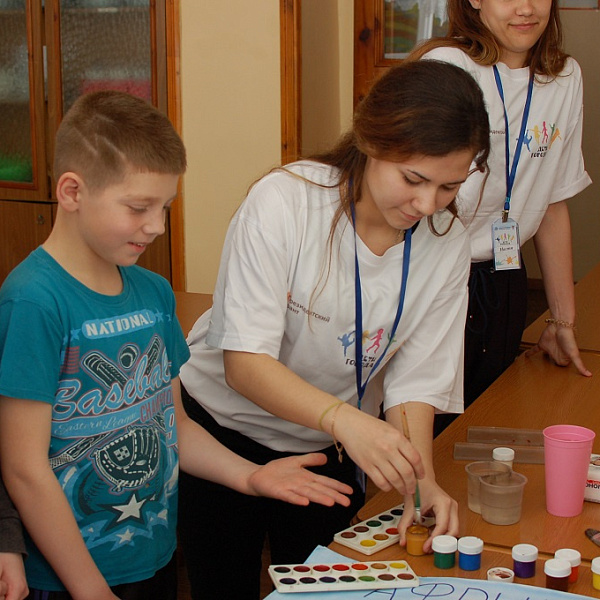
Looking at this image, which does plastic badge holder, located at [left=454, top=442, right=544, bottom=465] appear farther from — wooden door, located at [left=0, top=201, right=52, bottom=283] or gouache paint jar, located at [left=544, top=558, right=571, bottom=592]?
wooden door, located at [left=0, top=201, right=52, bottom=283]

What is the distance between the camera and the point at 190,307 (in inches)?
117

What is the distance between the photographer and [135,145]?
4.21 feet

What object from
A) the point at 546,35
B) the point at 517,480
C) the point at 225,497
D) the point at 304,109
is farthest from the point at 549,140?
the point at 304,109

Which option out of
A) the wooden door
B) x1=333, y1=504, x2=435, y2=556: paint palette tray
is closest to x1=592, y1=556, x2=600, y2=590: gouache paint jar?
x1=333, y1=504, x2=435, y2=556: paint palette tray

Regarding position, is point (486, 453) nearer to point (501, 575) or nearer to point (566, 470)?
point (566, 470)

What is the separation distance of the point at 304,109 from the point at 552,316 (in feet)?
6.82

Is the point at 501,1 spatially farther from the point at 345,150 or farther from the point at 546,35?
the point at 345,150

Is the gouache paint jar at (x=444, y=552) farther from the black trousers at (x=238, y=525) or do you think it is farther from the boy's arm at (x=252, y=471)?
the black trousers at (x=238, y=525)

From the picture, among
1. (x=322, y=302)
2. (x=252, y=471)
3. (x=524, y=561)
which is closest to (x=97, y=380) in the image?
(x=252, y=471)

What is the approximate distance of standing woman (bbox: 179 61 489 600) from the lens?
1.36 meters

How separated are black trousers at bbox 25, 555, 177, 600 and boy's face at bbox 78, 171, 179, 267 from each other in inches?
18.7

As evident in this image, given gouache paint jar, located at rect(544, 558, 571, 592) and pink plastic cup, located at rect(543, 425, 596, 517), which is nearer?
gouache paint jar, located at rect(544, 558, 571, 592)

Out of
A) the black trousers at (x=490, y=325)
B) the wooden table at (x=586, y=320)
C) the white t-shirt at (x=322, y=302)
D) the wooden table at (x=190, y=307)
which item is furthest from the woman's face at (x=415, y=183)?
the wooden table at (x=190, y=307)

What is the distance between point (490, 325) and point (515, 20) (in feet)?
2.22
